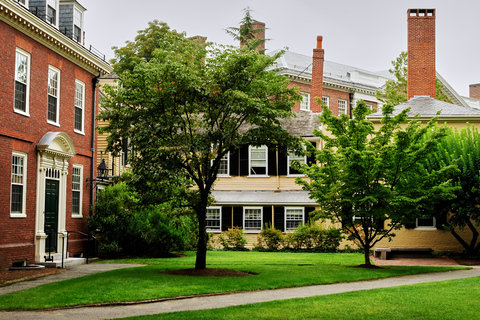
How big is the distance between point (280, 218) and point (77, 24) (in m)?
14.8

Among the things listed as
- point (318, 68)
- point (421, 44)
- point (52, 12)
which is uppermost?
point (318, 68)

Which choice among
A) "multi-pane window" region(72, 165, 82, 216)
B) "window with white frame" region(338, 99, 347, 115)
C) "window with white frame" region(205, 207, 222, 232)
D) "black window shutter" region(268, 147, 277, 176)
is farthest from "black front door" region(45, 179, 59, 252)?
"window with white frame" region(338, 99, 347, 115)

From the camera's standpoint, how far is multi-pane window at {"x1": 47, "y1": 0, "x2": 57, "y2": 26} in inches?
787

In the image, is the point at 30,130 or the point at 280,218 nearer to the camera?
the point at 30,130

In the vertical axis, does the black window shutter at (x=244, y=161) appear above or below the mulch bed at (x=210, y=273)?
above

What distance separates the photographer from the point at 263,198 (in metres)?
31.9

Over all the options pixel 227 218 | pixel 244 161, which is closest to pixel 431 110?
pixel 244 161

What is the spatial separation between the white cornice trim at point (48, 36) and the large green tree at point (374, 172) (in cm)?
904

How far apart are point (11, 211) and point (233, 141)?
695cm

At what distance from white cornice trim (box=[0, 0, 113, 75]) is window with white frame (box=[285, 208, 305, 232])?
12591mm

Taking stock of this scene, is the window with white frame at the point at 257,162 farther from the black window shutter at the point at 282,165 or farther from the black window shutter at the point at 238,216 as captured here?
the black window shutter at the point at 238,216

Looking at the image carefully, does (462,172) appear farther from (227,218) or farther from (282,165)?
(227,218)

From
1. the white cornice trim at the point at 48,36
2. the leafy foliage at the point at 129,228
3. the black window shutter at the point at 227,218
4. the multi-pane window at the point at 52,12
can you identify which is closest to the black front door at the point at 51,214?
the leafy foliage at the point at 129,228

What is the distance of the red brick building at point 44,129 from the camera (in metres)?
17.2
